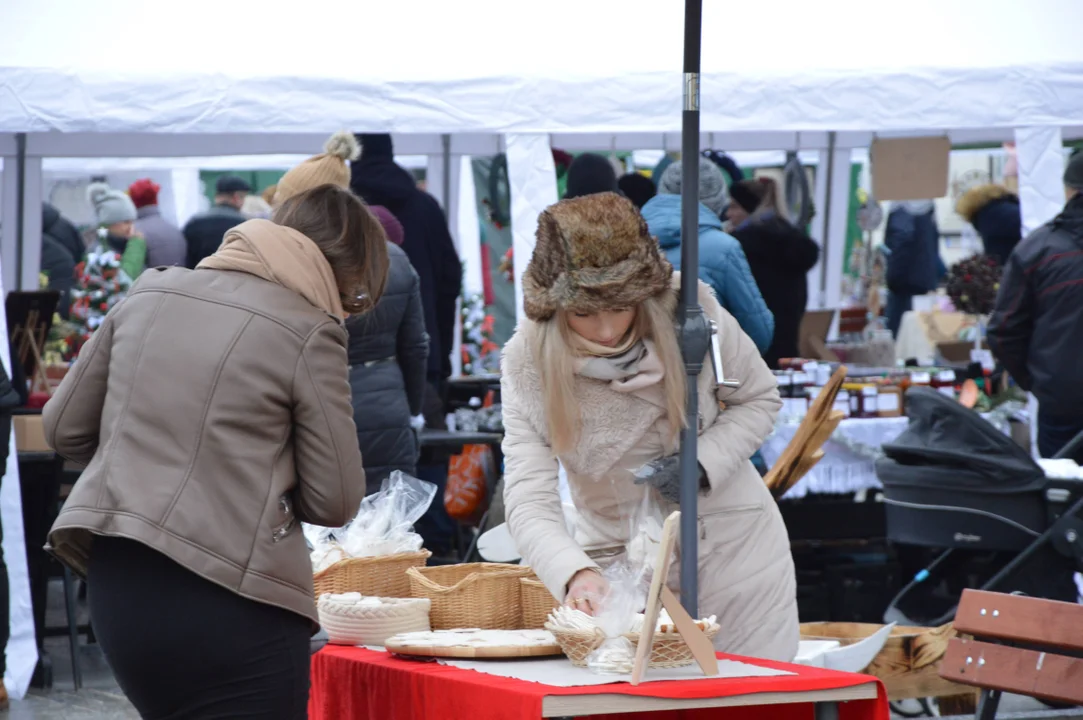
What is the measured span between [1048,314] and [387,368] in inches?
105

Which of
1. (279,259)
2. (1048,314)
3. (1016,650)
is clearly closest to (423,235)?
(1048,314)

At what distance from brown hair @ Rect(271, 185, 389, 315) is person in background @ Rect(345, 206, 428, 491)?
2.59 metres

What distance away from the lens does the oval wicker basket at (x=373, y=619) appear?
125 inches

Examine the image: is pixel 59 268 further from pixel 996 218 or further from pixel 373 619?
pixel 373 619

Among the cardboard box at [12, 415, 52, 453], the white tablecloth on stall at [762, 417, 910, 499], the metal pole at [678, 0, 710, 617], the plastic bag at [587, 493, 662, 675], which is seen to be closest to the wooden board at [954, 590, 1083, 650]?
the metal pole at [678, 0, 710, 617]

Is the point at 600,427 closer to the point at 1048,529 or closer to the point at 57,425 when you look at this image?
the point at 57,425

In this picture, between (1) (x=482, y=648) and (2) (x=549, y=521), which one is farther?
(2) (x=549, y=521)

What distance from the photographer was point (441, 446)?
23.5ft

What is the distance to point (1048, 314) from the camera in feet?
20.0

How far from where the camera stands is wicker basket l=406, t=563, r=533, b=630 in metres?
3.20

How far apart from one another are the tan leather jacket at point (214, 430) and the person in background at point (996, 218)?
719 cm

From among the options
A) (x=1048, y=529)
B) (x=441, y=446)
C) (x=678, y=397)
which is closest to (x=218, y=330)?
(x=678, y=397)

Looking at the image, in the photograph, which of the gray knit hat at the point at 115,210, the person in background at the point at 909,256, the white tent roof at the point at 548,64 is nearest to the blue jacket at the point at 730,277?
the white tent roof at the point at 548,64

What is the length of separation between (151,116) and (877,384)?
3.37 metres
